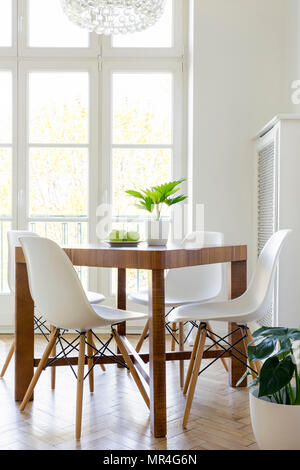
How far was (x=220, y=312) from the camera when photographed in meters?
2.39

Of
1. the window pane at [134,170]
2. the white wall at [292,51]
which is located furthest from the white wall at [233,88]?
the window pane at [134,170]

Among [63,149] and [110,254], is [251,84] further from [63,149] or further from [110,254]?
[110,254]

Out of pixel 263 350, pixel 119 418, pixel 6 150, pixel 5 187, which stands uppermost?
pixel 6 150

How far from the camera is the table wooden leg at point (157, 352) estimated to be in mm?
2072

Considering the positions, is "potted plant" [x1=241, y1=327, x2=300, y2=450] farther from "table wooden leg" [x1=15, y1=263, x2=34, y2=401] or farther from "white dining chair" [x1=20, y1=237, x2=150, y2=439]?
"table wooden leg" [x1=15, y1=263, x2=34, y2=401]

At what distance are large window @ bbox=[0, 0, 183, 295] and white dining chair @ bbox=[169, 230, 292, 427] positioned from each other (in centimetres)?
177

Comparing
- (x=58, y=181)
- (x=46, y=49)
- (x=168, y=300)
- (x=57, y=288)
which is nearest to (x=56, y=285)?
(x=57, y=288)

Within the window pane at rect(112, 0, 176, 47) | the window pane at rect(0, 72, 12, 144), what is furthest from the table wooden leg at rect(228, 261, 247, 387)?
the window pane at rect(0, 72, 12, 144)

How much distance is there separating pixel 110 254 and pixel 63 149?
216cm

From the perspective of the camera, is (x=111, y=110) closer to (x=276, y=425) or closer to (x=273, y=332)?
(x=273, y=332)

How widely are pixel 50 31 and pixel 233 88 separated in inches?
64.1

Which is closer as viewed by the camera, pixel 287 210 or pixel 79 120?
pixel 287 210

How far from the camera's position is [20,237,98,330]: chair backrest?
81.7 inches
